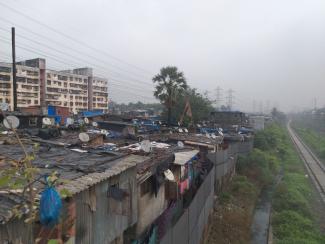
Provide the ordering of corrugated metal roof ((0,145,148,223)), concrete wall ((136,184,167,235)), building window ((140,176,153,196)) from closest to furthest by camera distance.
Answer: corrugated metal roof ((0,145,148,223))
concrete wall ((136,184,167,235))
building window ((140,176,153,196))

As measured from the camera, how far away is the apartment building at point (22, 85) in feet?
207

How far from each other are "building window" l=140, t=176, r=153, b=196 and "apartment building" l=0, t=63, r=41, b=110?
187 ft

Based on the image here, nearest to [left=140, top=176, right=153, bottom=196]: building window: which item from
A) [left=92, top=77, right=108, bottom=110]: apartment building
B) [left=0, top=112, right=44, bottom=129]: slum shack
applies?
[left=0, top=112, right=44, bottom=129]: slum shack

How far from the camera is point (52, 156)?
34.2ft

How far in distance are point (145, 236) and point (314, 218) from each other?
62.1ft

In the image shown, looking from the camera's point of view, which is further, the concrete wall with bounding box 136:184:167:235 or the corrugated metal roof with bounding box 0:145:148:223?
the concrete wall with bounding box 136:184:167:235

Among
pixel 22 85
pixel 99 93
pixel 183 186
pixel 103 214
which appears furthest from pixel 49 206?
pixel 99 93

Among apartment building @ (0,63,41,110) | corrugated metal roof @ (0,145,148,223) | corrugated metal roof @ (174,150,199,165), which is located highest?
apartment building @ (0,63,41,110)

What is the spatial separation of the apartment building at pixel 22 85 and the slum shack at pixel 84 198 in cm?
5799

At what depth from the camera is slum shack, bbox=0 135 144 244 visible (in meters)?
6.19

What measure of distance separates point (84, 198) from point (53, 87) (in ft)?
249

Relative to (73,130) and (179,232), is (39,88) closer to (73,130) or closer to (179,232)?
(73,130)

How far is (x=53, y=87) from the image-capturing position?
79.4m

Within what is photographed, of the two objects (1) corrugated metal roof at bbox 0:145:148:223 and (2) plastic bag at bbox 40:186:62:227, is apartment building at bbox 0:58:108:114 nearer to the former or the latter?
(1) corrugated metal roof at bbox 0:145:148:223
